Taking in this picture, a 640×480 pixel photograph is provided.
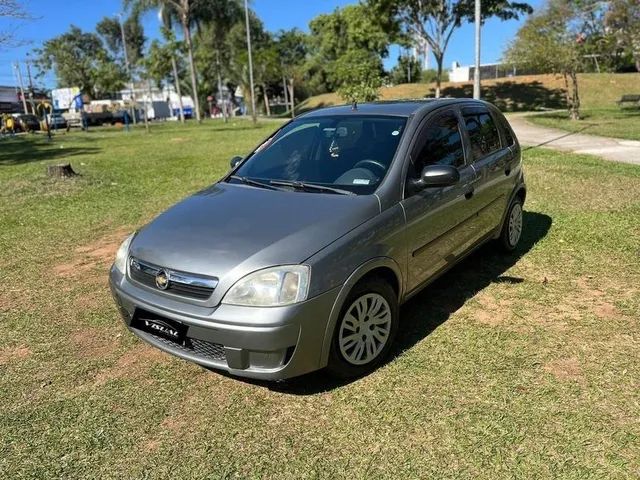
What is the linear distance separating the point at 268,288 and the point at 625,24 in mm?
24135

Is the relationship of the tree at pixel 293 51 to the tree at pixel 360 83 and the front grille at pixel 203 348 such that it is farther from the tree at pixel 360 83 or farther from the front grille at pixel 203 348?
the front grille at pixel 203 348

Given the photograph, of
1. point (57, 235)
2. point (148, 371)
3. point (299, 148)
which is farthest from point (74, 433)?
point (57, 235)

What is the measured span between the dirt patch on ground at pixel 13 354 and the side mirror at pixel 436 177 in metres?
3.05

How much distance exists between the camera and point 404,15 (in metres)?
27.5

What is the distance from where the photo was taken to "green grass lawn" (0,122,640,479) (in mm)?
2703

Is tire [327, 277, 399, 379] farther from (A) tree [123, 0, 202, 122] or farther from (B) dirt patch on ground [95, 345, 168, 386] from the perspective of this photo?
(A) tree [123, 0, 202, 122]

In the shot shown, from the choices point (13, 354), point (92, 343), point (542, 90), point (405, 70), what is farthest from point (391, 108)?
point (405, 70)

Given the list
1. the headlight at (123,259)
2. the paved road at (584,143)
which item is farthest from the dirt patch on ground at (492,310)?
the paved road at (584,143)

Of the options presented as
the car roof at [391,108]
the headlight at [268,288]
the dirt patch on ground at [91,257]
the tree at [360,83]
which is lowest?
the dirt patch on ground at [91,257]

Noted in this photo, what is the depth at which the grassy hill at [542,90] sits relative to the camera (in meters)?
31.5

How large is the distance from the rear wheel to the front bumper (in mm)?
2975

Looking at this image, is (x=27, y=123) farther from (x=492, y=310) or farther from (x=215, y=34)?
(x=492, y=310)

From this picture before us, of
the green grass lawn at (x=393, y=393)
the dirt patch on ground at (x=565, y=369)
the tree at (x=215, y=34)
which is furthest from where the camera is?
the tree at (x=215, y=34)

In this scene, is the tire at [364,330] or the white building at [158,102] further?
the white building at [158,102]
